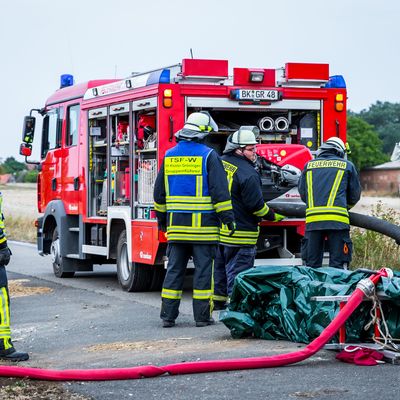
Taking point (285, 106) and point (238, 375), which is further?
point (285, 106)

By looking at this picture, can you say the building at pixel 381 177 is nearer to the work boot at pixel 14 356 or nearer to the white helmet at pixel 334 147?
the white helmet at pixel 334 147

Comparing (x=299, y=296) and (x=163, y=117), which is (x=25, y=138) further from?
(x=299, y=296)

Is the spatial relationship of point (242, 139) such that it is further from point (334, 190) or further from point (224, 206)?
point (224, 206)

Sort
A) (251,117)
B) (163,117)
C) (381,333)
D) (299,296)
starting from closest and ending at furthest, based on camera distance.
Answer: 1. (381,333)
2. (299,296)
3. (163,117)
4. (251,117)

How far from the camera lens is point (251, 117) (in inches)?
507

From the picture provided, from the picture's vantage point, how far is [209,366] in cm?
712

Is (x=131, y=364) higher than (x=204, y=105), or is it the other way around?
(x=204, y=105)

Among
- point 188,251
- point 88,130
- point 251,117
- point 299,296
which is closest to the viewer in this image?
point 299,296

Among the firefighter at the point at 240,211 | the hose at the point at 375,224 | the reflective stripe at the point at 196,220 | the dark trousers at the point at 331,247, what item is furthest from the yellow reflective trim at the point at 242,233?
the hose at the point at 375,224

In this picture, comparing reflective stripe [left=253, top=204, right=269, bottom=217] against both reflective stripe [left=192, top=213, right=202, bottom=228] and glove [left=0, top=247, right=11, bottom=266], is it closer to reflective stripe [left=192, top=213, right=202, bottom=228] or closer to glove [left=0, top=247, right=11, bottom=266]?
reflective stripe [left=192, top=213, right=202, bottom=228]

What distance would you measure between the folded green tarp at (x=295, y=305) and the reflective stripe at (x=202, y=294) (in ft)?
2.91

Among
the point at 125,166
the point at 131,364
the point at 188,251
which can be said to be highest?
the point at 125,166

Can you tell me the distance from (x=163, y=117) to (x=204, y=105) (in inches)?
21.8

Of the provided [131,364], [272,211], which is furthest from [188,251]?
[131,364]
